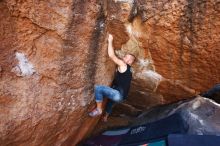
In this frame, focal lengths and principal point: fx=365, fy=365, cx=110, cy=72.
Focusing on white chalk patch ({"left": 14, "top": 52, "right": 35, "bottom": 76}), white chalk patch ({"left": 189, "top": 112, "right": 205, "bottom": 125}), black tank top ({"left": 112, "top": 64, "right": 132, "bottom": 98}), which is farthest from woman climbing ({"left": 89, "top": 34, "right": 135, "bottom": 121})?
white chalk patch ({"left": 189, "top": 112, "right": 205, "bottom": 125})

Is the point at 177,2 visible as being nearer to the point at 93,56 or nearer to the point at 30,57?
the point at 93,56

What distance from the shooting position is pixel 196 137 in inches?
157

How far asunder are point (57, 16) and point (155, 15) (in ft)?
3.37

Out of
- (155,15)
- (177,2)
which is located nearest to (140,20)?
(155,15)

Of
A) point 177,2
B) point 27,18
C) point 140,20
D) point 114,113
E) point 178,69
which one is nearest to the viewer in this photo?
point 27,18

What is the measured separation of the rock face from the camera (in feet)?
11.4

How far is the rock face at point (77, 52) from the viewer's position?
348cm

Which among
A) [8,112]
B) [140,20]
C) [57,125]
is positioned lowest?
[57,125]

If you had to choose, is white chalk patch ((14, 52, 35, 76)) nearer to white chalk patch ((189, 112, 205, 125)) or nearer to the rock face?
the rock face

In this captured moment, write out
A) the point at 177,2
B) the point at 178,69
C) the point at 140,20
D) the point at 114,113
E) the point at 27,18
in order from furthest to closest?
the point at 114,113
the point at 178,69
the point at 140,20
the point at 177,2
the point at 27,18

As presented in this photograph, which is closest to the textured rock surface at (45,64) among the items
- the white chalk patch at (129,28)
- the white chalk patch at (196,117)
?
the white chalk patch at (129,28)

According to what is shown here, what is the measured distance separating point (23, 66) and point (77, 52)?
578mm

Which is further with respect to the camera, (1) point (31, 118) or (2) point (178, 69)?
(2) point (178, 69)

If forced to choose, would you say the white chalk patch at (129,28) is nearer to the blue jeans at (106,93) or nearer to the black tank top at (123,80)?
the black tank top at (123,80)
